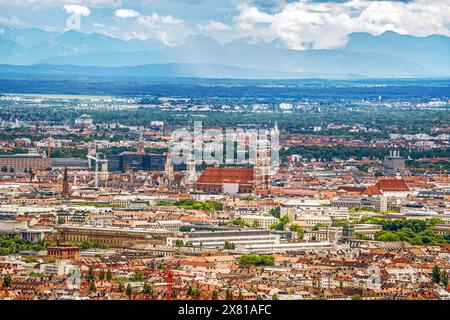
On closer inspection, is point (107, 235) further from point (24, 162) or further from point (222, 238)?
point (24, 162)

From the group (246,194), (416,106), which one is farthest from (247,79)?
(246,194)

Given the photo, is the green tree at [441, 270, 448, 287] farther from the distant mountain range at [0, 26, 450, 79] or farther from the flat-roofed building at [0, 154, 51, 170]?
the distant mountain range at [0, 26, 450, 79]

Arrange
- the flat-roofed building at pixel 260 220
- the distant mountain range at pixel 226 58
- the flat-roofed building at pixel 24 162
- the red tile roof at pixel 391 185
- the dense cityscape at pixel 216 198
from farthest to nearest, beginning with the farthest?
1. the distant mountain range at pixel 226 58
2. the flat-roofed building at pixel 24 162
3. the red tile roof at pixel 391 185
4. the flat-roofed building at pixel 260 220
5. the dense cityscape at pixel 216 198

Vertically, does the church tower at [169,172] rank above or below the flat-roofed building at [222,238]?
below

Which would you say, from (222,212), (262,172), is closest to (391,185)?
(262,172)

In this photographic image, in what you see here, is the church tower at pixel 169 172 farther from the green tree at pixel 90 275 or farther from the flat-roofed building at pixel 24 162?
the green tree at pixel 90 275

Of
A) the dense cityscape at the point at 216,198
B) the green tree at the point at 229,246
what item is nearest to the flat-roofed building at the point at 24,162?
the dense cityscape at the point at 216,198
